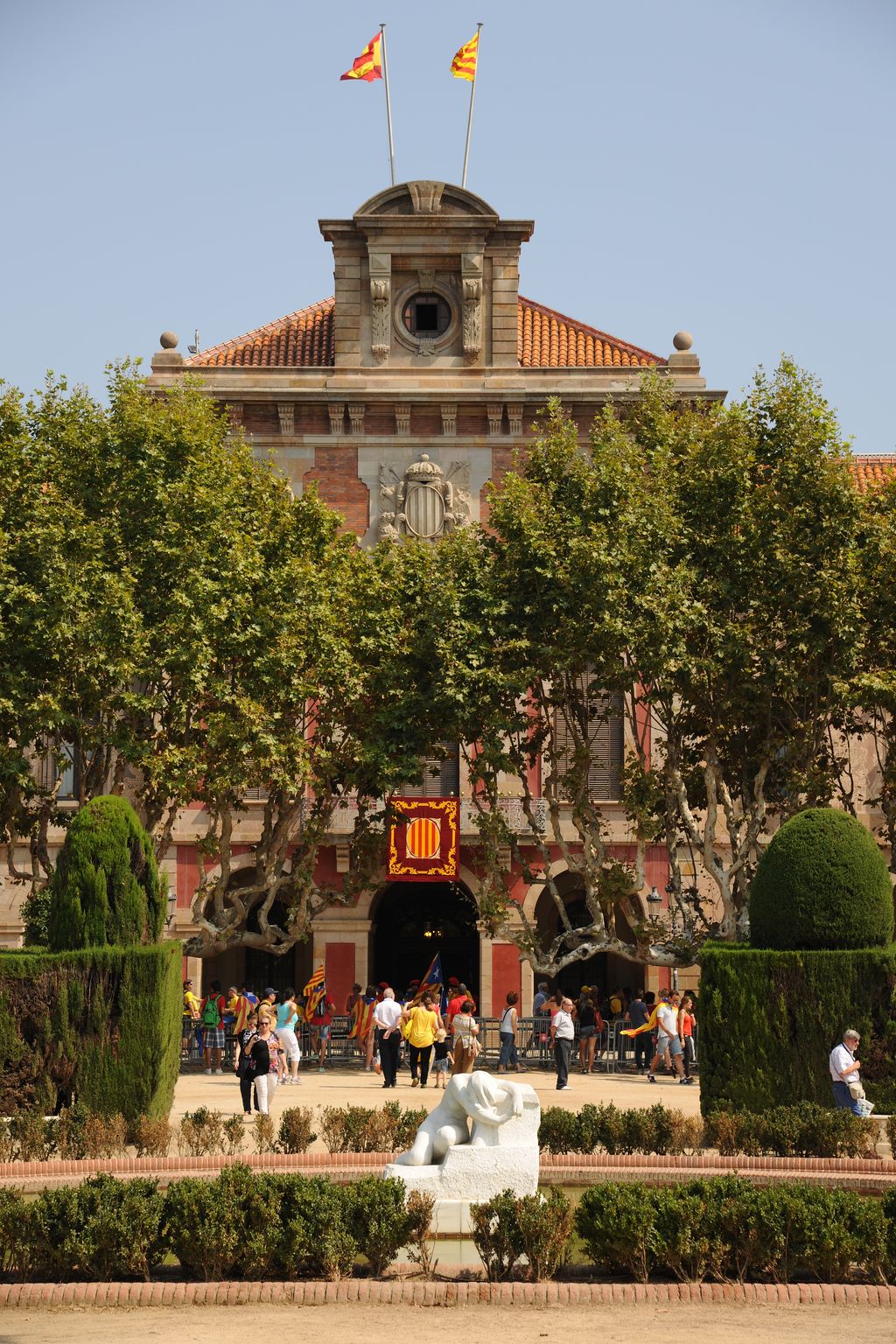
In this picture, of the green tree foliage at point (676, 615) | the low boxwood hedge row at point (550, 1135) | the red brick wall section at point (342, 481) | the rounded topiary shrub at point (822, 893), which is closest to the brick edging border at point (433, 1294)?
the low boxwood hedge row at point (550, 1135)

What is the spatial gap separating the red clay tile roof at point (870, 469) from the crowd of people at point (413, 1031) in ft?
36.8

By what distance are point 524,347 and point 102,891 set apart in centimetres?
2153

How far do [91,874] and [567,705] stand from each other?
13.0 meters

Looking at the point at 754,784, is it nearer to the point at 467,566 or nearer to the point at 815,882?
the point at 467,566

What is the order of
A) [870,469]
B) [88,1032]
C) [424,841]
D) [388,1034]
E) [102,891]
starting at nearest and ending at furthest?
1. [88,1032]
2. [102,891]
3. [388,1034]
4. [424,841]
5. [870,469]

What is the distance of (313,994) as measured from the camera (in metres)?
34.1

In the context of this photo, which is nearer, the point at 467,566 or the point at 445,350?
the point at 467,566

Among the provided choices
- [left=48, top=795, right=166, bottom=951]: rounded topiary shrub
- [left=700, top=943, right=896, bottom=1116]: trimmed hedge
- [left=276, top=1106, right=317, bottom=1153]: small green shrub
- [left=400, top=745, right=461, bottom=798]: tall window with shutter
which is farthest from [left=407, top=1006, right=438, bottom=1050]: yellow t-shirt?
[left=400, top=745, right=461, bottom=798]: tall window with shutter

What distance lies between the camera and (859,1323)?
12523 mm

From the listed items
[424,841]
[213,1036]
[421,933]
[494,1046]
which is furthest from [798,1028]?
[421,933]

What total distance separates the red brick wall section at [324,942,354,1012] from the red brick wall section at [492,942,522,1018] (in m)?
2.95

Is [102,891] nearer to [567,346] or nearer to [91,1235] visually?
[91,1235]

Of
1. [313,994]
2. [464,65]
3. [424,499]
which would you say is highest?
[464,65]

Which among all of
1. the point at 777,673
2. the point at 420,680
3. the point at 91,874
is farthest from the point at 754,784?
the point at 91,874
